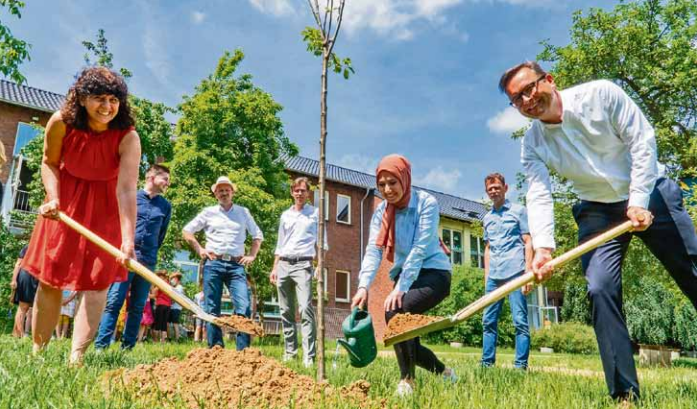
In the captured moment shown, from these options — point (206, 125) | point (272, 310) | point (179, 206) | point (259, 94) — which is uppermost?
point (259, 94)

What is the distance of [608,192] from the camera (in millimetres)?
3475

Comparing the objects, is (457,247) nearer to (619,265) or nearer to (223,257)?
(223,257)

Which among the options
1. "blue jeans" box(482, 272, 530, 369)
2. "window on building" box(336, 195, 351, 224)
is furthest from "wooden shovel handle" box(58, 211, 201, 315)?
"window on building" box(336, 195, 351, 224)

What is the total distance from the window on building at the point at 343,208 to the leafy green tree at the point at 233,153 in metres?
10.3

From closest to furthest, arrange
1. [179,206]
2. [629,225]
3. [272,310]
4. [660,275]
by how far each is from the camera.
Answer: [629,225], [660,275], [179,206], [272,310]

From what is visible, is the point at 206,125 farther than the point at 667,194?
Yes

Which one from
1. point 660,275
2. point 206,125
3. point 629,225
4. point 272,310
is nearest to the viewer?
point 629,225

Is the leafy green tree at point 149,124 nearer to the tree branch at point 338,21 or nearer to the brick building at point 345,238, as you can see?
the brick building at point 345,238

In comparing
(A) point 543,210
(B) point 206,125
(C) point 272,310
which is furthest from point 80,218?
(C) point 272,310

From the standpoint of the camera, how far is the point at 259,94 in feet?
60.4

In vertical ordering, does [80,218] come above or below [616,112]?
below

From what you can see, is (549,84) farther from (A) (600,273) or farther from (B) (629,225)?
(A) (600,273)

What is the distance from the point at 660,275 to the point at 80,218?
14877 mm

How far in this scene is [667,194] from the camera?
336 centimetres
